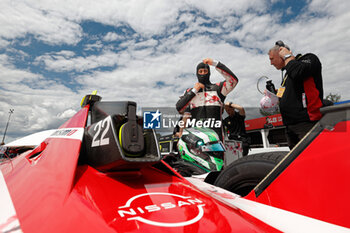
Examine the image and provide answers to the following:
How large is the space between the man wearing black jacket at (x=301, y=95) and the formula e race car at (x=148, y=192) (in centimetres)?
118

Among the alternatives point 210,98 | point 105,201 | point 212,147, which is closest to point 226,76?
point 210,98

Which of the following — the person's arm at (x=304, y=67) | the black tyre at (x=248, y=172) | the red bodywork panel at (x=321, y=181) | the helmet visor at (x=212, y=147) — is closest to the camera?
the red bodywork panel at (x=321, y=181)

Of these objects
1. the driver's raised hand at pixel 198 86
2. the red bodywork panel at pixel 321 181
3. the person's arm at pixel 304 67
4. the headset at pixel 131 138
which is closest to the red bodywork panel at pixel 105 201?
the headset at pixel 131 138

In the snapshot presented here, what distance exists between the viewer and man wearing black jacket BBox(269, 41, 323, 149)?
1855mm

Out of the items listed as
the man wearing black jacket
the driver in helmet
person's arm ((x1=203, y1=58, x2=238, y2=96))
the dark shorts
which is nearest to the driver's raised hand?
the driver in helmet

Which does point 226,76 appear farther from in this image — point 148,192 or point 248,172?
point 148,192

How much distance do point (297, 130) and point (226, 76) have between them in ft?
3.93

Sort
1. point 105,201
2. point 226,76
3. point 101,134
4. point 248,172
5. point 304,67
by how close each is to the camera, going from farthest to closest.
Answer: point 226,76 < point 304,67 < point 248,172 < point 101,134 < point 105,201

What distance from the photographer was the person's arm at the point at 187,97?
286cm

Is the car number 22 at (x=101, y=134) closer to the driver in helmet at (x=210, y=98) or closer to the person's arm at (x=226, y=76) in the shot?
the driver in helmet at (x=210, y=98)

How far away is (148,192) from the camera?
0.86 meters

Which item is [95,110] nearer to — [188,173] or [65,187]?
[65,187]

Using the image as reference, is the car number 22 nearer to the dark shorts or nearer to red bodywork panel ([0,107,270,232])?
red bodywork panel ([0,107,270,232])

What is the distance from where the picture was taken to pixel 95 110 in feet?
3.95
